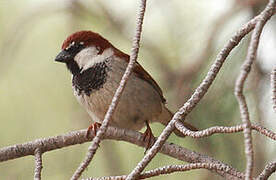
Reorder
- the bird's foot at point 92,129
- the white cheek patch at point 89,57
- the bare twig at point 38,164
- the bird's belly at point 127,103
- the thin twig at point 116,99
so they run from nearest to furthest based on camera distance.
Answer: the thin twig at point 116,99, the bare twig at point 38,164, the bird's foot at point 92,129, the bird's belly at point 127,103, the white cheek patch at point 89,57

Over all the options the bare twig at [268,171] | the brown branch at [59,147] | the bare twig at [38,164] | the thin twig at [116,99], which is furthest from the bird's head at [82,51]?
the bare twig at [268,171]

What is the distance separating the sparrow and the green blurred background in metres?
0.22

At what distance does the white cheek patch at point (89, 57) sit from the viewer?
273cm

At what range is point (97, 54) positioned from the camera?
9.09ft

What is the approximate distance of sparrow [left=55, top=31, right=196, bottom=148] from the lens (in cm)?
262

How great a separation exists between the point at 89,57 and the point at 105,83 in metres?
0.22

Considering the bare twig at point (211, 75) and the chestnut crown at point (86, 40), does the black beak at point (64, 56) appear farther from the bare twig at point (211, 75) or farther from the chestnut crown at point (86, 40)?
the bare twig at point (211, 75)

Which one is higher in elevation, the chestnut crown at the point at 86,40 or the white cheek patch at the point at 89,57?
the chestnut crown at the point at 86,40

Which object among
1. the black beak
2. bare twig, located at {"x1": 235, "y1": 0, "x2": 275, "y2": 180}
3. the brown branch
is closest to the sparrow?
the black beak

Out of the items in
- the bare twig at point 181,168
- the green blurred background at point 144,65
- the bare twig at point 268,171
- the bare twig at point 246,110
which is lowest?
the green blurred background at point 144,65

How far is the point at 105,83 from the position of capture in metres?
2.61

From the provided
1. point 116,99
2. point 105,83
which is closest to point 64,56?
point 105,83

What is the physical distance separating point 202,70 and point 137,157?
27.3 inches

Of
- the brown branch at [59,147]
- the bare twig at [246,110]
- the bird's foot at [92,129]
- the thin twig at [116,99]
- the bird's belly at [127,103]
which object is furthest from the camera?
the bird's belly at [127,103]
